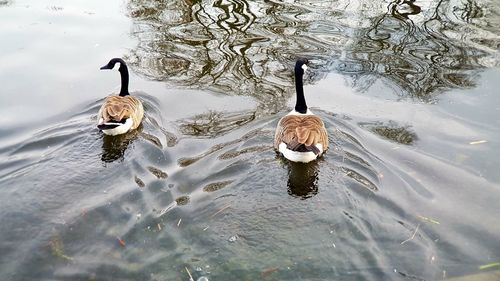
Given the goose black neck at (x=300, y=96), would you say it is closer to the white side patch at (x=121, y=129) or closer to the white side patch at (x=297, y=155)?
the white side patch at (x=297, y=155)

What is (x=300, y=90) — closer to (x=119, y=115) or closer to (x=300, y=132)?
(x=300, y=132)

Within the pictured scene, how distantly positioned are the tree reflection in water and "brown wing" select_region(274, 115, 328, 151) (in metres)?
1.28

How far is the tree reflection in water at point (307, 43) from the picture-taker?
398 inches

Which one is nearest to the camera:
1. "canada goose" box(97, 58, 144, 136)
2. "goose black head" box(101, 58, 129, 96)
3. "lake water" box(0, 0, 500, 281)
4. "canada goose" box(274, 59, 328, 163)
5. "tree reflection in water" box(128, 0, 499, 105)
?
"lake water" box(0, 0, 500, 281)

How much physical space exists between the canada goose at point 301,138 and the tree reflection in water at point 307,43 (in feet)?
4.36

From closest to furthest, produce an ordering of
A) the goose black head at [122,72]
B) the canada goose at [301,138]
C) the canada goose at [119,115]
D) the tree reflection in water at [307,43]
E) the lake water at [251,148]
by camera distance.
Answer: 1. the lake water at [251,148]
2. the canada goose at [301,138]
3. the canada goose at [119,115]
4. the goose black head at [122,72]
5. the tree reflection in water at [307,43]

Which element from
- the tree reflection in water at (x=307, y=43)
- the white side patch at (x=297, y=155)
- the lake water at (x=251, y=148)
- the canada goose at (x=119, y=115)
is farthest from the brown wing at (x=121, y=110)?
the white side patch at (x=297, y=155)

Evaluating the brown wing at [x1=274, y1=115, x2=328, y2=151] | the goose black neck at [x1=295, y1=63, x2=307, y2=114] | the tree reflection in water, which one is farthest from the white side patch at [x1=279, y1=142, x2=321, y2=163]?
the tree reflection in water

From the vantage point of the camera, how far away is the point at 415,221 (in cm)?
625

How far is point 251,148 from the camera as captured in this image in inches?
312

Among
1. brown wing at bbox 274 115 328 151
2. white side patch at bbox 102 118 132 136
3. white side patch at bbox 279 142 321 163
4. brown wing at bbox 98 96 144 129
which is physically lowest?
white side patch at bbox 102 118 132 136

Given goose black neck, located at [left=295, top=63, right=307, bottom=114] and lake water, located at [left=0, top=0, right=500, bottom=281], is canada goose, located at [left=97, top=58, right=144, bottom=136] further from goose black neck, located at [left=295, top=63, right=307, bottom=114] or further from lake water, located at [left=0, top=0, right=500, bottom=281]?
goose black neck, located at [left=295, top=63, right=307, bottom=114]

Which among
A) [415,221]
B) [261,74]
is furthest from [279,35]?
[415,221]

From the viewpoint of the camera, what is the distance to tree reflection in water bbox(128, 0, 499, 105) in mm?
10102
